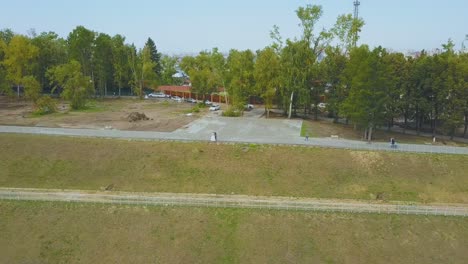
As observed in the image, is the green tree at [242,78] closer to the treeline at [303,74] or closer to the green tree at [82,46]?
the treeline at [303,74]

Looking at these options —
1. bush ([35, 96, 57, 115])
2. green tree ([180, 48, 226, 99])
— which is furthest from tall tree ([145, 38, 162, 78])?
bush ([35, 96, 57, 115])

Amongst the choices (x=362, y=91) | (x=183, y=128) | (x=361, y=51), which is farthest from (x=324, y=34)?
(x=183, y=128)

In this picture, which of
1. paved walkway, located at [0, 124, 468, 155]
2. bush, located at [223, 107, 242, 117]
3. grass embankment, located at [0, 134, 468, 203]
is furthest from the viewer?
bush, located at [223, 107, 242, 117]

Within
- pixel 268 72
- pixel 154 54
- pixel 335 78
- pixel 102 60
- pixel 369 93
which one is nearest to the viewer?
pixel 369 93

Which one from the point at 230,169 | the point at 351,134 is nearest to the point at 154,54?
the point at 351,134

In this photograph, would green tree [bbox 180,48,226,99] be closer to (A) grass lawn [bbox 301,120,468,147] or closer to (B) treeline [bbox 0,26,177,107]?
(B) treeline [bbox 0,26,177,107]

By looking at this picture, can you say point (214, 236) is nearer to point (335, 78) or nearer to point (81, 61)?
point (335, 78)

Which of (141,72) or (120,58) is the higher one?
(120,58)
